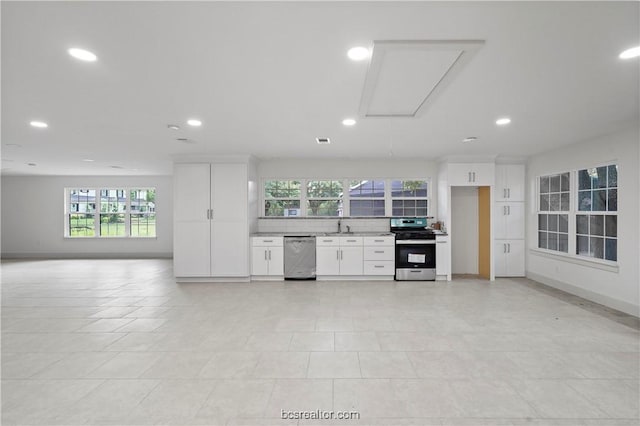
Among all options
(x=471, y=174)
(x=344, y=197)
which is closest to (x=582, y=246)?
(x=471, y=174)

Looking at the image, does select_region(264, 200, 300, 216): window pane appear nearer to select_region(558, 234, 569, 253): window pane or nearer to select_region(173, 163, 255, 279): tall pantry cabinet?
select_region(173, 163, 255, 279): tall pantry cabinet

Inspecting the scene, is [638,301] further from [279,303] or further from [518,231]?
[279,303]

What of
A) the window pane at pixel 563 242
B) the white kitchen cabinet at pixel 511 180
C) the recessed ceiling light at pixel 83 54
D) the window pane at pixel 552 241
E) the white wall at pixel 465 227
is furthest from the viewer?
the white wall at pixel 465 227

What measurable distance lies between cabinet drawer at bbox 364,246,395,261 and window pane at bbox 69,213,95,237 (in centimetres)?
842

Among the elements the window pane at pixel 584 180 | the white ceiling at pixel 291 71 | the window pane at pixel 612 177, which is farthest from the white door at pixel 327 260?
the window pane at pixel 612 177

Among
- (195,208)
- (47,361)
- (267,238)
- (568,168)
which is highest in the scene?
(568,168)

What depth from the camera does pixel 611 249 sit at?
4.38 m

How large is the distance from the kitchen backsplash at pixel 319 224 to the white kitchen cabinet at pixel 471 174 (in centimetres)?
158

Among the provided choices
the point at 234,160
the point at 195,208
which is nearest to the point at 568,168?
the point at 234,160

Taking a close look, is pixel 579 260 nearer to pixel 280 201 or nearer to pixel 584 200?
pixel 584 200

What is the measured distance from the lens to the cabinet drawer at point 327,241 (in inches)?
235

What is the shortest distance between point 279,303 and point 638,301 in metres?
4.71

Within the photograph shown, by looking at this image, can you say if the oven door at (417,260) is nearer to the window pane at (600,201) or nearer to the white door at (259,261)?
the window pane at (600,201)

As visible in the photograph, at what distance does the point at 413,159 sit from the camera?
21.3 ft
